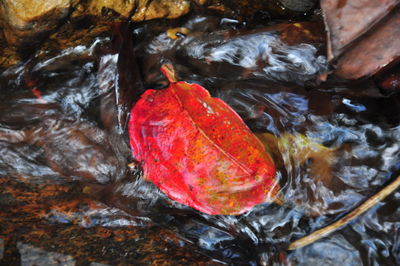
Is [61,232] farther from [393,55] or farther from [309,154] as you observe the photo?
[393,55]

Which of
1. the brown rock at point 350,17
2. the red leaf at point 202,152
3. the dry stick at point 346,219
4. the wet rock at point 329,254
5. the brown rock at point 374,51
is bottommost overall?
the wet rock at point 329,254

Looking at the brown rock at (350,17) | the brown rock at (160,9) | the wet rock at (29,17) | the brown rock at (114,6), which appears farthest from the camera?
the brown rock at (160,9)

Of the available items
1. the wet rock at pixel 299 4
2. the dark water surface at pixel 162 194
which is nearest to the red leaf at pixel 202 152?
the dark water surface at pixel 162 194

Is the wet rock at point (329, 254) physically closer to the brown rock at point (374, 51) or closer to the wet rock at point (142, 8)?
the brown rock at point (374, 51)

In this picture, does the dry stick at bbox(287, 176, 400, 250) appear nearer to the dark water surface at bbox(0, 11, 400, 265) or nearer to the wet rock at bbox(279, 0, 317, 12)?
the dark water surface at bbox(0, 11, 400, 265)

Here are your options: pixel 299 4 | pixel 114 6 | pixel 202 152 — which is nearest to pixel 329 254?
pixel 202 152

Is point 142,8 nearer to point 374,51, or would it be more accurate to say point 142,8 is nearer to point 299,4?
point 299,4

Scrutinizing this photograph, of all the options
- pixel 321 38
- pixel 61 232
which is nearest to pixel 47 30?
pixel 61 232
